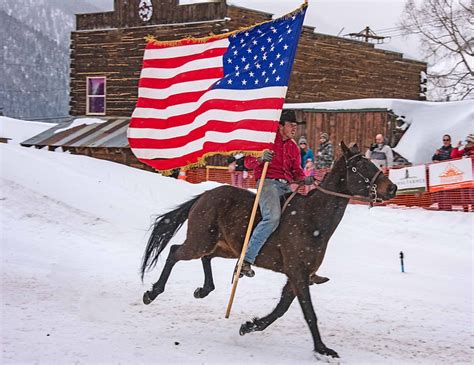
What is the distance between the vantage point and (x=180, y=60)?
8.66m

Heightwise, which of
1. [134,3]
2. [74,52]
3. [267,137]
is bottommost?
[267,137]

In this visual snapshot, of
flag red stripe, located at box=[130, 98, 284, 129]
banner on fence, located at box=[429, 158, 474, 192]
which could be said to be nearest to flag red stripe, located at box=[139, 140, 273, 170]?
flag red stripe, located at box=[130, 98, 284, 129]

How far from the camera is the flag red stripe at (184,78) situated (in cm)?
852

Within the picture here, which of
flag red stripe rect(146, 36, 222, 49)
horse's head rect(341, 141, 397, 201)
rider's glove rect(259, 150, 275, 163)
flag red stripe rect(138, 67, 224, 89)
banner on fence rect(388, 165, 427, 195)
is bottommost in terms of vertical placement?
banner on fence rect(388, 165, 427, 195)

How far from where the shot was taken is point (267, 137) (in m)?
7.92

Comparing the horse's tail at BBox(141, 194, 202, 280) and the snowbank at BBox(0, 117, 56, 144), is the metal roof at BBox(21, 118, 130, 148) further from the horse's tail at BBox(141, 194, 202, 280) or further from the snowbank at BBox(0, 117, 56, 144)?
the horse's tail at BBox(141, 194, 202, 280)

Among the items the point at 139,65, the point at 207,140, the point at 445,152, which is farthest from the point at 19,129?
the point at 207,140

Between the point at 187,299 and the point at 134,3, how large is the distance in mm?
24310

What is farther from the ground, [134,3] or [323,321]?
[134,3]

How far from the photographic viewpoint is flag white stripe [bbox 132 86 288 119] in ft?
26.7

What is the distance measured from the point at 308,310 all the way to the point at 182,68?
3.63m

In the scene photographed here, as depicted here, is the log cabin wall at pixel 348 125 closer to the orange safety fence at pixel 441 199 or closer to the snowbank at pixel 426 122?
the snowbank at pixel 426 122

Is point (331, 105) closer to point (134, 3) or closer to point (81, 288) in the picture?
point (134, 3)

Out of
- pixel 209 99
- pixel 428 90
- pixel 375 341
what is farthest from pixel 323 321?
pixel 428 90
